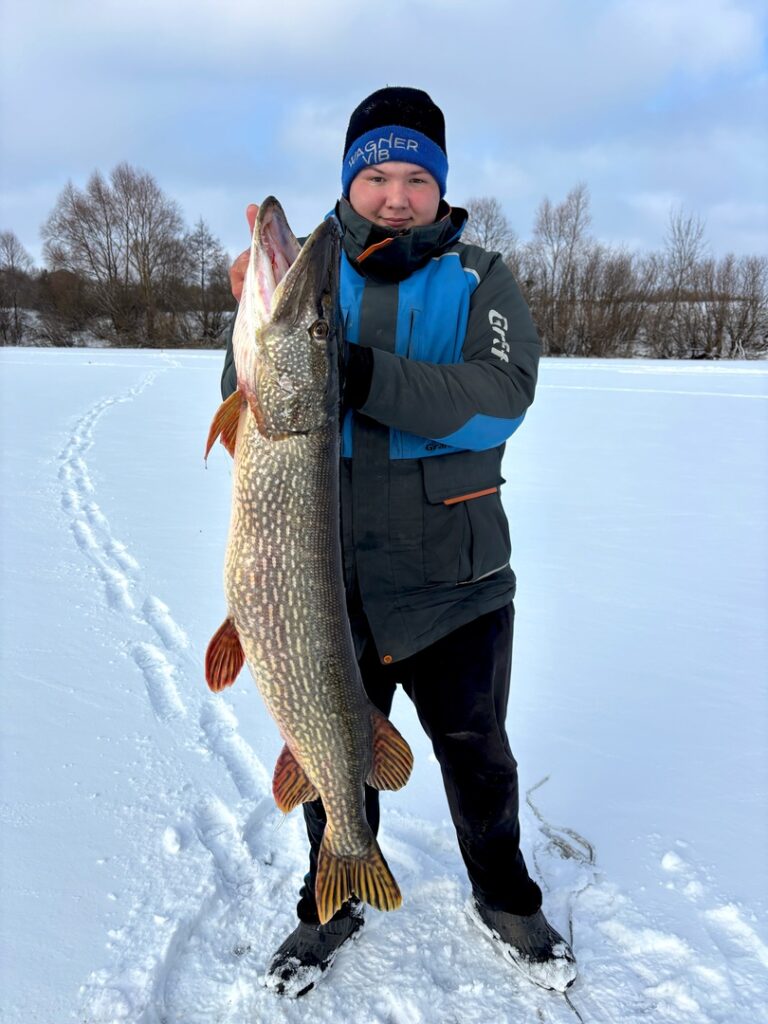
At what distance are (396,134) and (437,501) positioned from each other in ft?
3.19

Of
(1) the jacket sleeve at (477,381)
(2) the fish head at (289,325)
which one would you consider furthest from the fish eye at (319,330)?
(1) the jacket sleeve at (477,381)

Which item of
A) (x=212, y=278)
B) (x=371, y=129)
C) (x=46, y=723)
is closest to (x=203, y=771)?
(x=46, y=723)

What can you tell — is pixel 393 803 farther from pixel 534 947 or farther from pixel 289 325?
pixel 289 325

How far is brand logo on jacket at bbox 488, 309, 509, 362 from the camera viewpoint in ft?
5.40

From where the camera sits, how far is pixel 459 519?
5.60 feet

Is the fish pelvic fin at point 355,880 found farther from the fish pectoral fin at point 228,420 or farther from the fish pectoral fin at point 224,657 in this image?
the fish pectoral fin at point 228,420

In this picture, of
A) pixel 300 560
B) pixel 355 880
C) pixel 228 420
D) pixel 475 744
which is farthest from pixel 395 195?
pixel 355 880

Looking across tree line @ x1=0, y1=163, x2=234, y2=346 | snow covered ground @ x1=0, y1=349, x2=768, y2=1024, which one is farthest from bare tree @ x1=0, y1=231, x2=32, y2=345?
snow covered ground @ x1=0, y1=349, x2=768, y2=1024

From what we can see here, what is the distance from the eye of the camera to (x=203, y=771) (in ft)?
7.89

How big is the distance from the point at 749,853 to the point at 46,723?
98.0 inches

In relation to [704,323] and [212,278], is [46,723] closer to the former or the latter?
[704,323]

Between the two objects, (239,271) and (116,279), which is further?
(116,279)

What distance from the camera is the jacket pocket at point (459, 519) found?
169 cm

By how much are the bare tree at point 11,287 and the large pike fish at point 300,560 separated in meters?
40.8
